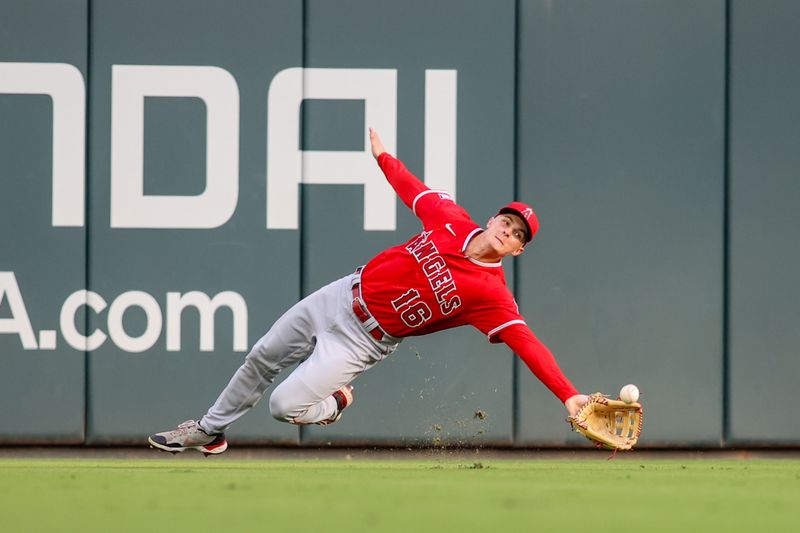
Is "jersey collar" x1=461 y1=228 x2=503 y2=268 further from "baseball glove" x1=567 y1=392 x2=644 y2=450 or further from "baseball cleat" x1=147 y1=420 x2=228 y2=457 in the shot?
"baseball cleat" x1=147 y1=420 x2=228 y2=457

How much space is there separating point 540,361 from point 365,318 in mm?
885

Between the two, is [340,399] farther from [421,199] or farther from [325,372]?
[421,199]

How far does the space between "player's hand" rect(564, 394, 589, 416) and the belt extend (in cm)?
98

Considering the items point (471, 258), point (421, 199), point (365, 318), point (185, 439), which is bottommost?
point (185, 439)

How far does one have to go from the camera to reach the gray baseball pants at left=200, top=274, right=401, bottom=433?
18.1ft

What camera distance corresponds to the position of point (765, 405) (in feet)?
24.2

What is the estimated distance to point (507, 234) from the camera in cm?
538

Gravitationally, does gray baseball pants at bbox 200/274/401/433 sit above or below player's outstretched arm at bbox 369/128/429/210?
below

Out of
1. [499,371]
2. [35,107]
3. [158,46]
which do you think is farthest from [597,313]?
[35,107]

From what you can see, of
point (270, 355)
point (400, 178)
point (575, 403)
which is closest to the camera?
point (575, 403)

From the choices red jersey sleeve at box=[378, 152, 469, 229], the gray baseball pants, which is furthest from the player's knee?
red jersey sleeve at box=[378, 152, 469, 229]

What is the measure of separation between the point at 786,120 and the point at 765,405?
170 centimetres
